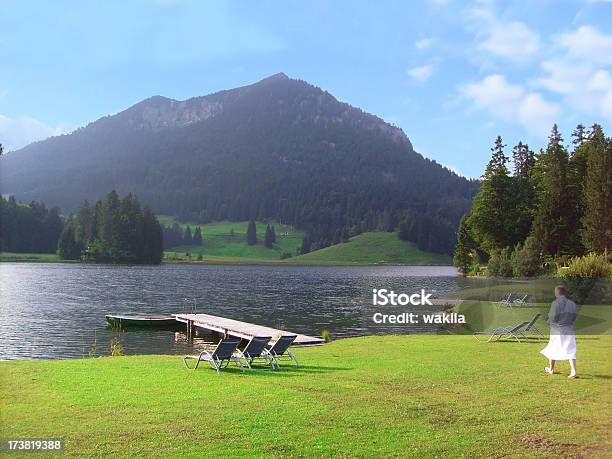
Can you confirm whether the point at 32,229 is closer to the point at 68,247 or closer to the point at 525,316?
the point at 68,247

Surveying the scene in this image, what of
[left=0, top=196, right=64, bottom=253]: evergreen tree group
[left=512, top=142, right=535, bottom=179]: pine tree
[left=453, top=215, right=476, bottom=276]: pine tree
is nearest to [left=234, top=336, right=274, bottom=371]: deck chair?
[left=512, top=142, right=535, bottom=179]: pine tree

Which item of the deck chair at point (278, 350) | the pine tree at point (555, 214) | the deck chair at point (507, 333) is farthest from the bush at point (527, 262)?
the deck chair at point (278, 350)

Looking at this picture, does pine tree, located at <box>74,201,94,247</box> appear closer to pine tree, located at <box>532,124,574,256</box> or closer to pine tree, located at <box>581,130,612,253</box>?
pine tree, located at <box>532,124,574,256</box>

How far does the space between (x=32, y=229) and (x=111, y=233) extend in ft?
98.4

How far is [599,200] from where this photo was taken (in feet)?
168

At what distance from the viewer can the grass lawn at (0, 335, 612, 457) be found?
28.3 feet

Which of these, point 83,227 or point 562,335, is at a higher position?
point 83,227

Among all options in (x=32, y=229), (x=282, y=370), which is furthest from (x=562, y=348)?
(x=32, y=229)

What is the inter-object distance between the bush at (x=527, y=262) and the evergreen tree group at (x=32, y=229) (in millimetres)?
145747

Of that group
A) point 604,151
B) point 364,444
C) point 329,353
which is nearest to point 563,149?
point 604,151

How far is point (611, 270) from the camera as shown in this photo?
34.8 meters

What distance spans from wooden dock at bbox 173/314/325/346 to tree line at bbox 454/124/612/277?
27.4 metres

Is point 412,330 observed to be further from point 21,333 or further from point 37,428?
point 37,428

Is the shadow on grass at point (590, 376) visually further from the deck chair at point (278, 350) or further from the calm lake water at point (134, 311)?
the calm lake water at point (134, 311)
